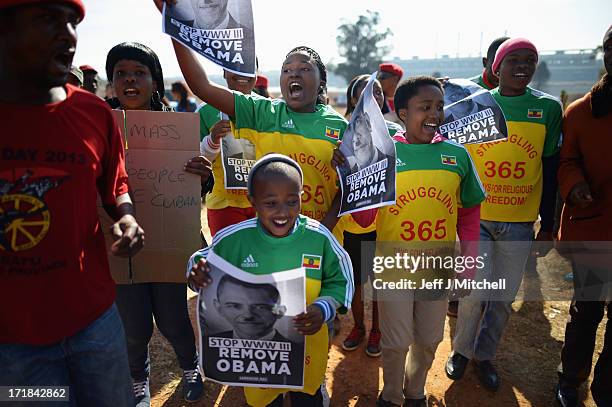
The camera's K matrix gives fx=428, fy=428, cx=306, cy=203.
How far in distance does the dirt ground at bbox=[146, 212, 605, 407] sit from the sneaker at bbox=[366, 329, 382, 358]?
49mm

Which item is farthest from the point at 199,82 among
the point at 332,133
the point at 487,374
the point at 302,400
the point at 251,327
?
the point at 487,374

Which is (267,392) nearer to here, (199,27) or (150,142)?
(150,142)

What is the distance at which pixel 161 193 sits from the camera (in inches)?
100

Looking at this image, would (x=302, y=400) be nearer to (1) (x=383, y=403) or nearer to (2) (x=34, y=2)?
(1) (x=383, y=403)

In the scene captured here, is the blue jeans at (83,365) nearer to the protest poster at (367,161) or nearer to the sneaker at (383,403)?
the protest poster at (367,161)

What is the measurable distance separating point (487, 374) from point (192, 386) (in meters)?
2.25

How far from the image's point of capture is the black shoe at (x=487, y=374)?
3270 millimetres

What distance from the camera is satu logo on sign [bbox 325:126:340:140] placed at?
2791 millimetres

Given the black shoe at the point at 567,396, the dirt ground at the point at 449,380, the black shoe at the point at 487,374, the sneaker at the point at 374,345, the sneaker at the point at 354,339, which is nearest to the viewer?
the black shoe at the point at 567,396

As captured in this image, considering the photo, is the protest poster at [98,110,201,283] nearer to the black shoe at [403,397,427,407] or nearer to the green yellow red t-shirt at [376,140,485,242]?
the green yellow red t-shirt at [376,140,485,242]

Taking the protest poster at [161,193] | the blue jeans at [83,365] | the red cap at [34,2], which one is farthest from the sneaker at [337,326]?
the red cap at [34,2]

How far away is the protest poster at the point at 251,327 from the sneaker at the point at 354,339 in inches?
72.0

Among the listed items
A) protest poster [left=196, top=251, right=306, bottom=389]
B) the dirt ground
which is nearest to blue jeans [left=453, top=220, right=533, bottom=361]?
the dirt ground

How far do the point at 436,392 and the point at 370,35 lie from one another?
222ft
